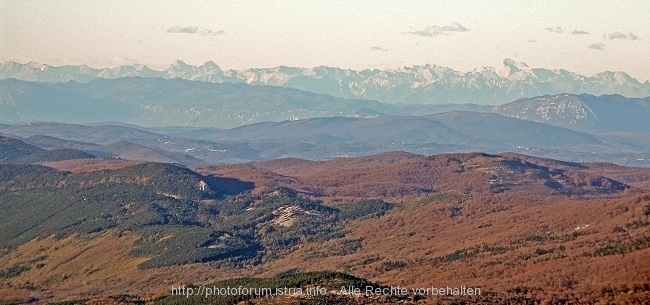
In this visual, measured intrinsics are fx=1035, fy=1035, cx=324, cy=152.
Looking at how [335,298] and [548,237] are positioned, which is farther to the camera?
[548,237]

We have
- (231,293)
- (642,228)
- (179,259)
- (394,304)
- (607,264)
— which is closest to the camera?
(394,304)

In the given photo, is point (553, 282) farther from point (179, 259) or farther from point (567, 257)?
point (179, 259)

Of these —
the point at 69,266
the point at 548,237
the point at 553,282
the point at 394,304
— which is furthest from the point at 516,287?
the point at 69,266

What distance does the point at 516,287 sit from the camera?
12550cm

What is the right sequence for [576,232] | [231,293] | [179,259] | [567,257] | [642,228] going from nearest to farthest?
[231,293]
[567,257]
[642,228]
[576,232]
[179,259]

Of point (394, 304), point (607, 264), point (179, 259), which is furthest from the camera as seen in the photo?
point (179, 259)

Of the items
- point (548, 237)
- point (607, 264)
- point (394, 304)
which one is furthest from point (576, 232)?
point (394, 304)

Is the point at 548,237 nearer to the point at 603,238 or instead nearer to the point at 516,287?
the point at 603,238

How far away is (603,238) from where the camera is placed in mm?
152500

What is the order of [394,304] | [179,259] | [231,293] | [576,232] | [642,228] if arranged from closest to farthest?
[394,304], [231,293], [642,228], [576,232], [179,259]

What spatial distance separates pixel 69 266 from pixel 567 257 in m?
Answer: 100

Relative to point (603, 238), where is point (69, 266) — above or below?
below

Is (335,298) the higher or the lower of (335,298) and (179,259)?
the higher

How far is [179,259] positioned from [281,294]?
8049 cm
